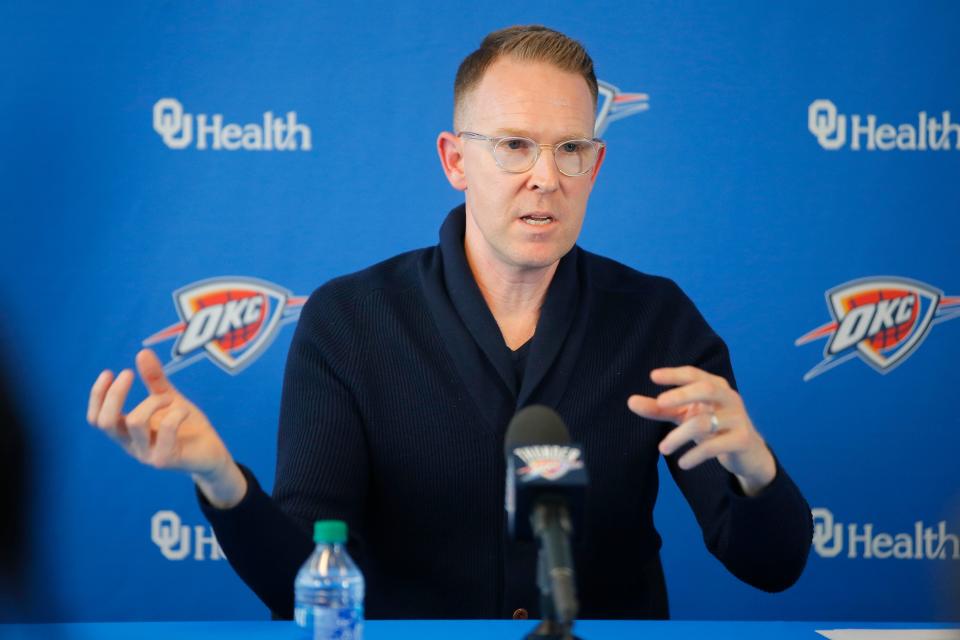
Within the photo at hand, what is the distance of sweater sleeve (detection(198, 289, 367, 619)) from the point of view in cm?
156

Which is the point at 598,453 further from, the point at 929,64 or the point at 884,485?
the point at 929,64

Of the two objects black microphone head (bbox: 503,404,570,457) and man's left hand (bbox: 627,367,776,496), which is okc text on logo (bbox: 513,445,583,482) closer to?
black microphone head (bbox: 503,404,570,457)

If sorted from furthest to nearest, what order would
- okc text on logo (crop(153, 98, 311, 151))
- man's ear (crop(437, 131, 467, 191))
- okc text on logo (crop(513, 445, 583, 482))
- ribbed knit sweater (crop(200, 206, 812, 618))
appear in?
1. okc text on logo (crop(153, 98, 311, 151))
2. man's ear (crop(437, 131, 467, 191))
3. ribbed knit sweater (crop(200, 206, 812, 618))
4. okc text on logo (crop(513, 445, 583, 482))

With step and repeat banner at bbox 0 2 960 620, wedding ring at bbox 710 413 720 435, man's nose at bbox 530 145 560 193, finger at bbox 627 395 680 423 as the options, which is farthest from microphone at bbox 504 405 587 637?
step and repeat banner at bbox 0 2 960 620

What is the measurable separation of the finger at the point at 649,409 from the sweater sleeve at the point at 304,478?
0.53 meters

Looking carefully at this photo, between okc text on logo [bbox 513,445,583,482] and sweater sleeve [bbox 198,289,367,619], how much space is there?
0.53m

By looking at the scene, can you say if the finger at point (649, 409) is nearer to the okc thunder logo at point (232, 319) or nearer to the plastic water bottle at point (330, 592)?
the plastic water bottle at point (330, 592)

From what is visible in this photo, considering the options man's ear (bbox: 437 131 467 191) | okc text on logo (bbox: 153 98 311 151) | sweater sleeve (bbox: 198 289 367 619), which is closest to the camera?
sweater sleeve (bbox: 198 289 367 619)

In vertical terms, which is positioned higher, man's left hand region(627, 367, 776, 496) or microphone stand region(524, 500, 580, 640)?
man's left hand region(627, 367, 776, 496)

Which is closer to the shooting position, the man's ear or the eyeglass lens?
the eyeglass lens

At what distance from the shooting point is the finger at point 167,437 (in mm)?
1292

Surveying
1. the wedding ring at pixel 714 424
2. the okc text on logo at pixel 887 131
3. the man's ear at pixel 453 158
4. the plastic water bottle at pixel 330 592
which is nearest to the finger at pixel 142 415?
the plastic water bottle at pixel 330 592

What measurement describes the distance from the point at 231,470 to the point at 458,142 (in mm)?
849

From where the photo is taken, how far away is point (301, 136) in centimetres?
270
